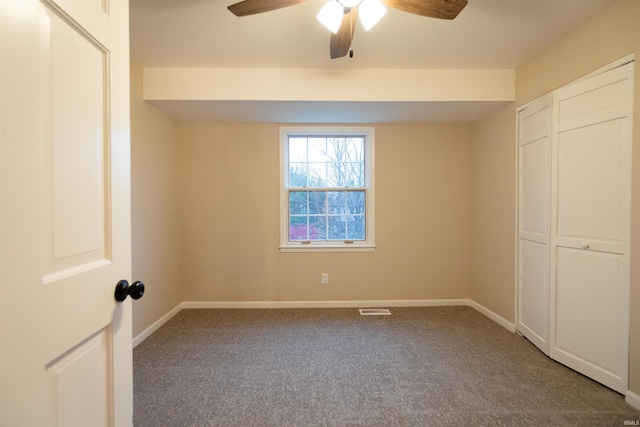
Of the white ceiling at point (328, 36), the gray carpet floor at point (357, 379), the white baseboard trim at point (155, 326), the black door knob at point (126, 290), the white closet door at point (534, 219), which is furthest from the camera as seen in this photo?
the white baseboard trim at point (155, 326)

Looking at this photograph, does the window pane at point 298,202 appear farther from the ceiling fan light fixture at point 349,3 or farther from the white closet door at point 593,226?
the white closet door at point 593,226

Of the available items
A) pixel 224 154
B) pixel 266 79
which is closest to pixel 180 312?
pixel 224 154

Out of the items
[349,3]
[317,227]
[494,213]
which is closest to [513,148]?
[494,213]

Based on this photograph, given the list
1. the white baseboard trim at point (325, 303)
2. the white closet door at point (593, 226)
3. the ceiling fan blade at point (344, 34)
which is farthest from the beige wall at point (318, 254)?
the ceiling fan blade at point (344, 34)

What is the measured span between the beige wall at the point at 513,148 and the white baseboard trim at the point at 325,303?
18.8 inches

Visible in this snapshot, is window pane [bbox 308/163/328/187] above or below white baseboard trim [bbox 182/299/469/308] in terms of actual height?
above

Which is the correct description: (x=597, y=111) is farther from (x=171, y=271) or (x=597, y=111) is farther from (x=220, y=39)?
(x=171, y=271)

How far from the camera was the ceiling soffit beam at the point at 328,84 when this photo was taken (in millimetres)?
2586

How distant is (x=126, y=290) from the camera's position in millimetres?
→ 877

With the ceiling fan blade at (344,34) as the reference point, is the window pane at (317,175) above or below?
below

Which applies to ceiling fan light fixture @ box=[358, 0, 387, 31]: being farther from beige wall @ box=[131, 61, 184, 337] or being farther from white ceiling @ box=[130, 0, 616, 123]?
beige wall @ box=[131, 61, 184, 337]

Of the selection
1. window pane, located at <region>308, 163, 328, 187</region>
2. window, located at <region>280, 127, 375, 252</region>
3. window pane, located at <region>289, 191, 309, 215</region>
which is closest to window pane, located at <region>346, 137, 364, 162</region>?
window, located at <region>280, 127, 375, 252</region>

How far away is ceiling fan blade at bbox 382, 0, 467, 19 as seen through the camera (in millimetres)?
1473

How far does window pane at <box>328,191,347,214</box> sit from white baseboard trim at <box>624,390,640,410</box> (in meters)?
2.62
